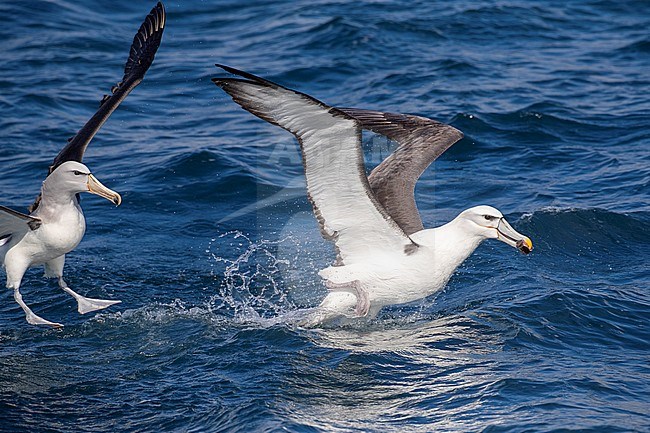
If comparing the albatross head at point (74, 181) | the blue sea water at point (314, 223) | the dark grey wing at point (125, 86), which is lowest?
the blue sea water at point (314, 223)

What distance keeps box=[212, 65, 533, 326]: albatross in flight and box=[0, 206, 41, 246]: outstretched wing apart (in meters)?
2.32

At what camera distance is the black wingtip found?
9852mm

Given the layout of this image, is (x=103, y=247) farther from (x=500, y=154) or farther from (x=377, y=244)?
(x=500, y=154)

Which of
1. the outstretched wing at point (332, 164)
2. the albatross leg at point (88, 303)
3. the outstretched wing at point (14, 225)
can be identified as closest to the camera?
the outstretched wing at point (332, 164)

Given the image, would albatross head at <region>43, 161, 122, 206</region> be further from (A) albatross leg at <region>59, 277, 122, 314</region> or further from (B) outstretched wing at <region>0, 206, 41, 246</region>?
(A) albatross leg at <region>59, 277, 122, 314</region>

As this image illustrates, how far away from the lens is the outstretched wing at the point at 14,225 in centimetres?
828

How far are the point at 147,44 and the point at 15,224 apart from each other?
8.57ft

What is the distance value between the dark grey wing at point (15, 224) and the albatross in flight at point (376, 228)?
2321mm

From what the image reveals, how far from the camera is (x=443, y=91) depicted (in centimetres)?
1527

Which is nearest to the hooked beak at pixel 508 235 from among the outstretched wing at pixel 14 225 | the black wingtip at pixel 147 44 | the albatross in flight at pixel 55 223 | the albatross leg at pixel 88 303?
the albatross in flight at pixel 55 223

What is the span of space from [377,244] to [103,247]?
143 inches

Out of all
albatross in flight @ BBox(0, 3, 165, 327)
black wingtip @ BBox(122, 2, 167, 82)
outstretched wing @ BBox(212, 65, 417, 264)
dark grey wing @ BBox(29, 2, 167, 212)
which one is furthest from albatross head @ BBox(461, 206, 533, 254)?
black wingtip @ BBox(122, 2, 167, 82)

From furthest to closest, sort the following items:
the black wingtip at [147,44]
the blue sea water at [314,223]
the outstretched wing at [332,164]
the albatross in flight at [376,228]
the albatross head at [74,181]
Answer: the black wingtip at [147,44] < the albatross head at [74,181] < the albatross in flight at [376,228] < the blue sea water at [314,223] < the outstretched wing at [332,164]

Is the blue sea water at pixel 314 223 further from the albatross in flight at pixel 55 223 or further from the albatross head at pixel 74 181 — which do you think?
the albatross head at pixel 74 181
